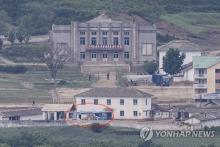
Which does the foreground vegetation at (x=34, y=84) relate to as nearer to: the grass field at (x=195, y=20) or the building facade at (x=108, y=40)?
the building facade at (x=108, y=40)

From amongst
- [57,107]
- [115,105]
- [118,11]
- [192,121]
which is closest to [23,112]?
[57,107]

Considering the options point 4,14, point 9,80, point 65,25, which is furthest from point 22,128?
point 4,14

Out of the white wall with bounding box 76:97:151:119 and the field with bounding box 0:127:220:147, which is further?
the white wall with bounding box 76:97:151:119

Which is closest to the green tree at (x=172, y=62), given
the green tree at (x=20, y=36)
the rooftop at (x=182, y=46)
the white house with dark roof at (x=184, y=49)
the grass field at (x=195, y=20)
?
the white house with dark roof at (x=184, y=49)

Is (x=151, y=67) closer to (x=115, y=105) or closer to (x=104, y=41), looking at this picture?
(x=104, y=41)

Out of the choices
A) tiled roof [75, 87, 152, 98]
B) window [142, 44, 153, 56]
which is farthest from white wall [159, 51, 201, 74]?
tiled roof [75, 87, 152, 98]

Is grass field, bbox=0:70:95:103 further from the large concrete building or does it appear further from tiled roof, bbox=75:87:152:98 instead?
the large concrete building
